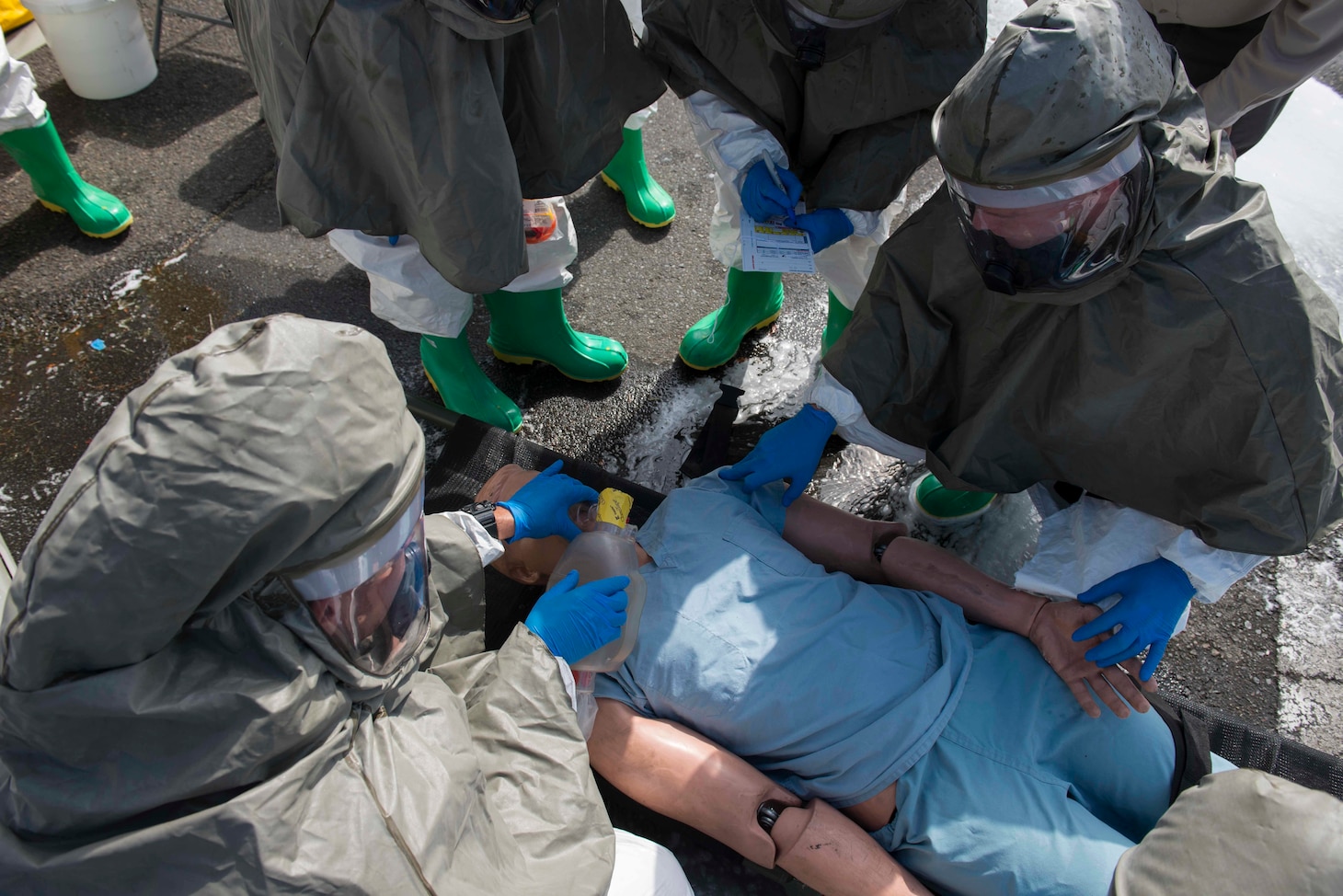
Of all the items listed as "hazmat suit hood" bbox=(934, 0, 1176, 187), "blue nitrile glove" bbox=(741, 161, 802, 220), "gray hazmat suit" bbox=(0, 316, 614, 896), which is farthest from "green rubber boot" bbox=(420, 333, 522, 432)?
"hazmat suit hood" bbox=(934, 0, 1176, 187)

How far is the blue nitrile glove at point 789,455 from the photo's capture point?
2.21 metres

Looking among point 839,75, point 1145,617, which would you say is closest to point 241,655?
point 1145,617

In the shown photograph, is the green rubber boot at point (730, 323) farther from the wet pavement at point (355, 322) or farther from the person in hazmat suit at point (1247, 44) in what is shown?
the person in hazmat suit at point (1247, 44)

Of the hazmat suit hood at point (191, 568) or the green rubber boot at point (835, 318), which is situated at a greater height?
the hazmat suit hood at point (191, 568)

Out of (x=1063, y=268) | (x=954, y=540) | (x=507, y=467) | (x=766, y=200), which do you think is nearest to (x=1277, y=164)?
(x=954, y=540)

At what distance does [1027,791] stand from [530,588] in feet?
A: 4.34

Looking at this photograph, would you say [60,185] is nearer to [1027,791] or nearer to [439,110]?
[439,110]

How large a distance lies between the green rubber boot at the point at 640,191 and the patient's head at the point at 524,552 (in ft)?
5.22

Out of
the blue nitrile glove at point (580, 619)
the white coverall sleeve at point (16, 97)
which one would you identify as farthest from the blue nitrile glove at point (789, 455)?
the white coverall sleeve at point (16, 97)

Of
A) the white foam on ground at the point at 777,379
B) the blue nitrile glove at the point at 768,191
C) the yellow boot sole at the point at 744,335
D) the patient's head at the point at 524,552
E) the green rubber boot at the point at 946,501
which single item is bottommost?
the green rubber boot at the point at 946,501

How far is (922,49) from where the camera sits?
6.96 feet

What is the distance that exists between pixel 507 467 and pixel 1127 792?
1.69 m

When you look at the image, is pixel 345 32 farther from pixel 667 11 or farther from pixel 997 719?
pixel 997 719

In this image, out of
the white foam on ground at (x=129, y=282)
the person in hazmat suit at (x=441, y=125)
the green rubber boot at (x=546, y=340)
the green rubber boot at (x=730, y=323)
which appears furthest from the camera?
the white foam on ground at (x=129, y=282)
